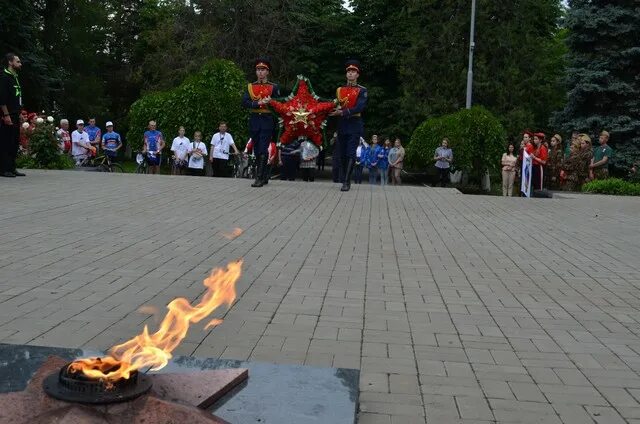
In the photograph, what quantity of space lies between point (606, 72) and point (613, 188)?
10.3m

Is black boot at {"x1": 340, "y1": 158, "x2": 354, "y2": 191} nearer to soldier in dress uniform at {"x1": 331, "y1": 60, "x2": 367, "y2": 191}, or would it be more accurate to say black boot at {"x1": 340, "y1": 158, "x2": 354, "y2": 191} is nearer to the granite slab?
soldier in dress uniform at {"x1": 331, "y1": 60, "x2": 367, "y2": 191}

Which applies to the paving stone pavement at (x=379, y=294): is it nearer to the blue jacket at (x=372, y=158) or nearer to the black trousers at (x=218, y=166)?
the black trousers at (x=218, y=166)

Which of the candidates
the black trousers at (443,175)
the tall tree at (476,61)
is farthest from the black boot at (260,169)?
the tall tree at (476,61)

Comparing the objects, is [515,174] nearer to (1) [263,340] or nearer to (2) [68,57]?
(1) [263,340]

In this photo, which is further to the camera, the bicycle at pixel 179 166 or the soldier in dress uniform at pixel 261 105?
the bicycle at pixel 179 166

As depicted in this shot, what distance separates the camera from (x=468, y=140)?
2602 cm

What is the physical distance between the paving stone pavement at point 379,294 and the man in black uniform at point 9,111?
2822 mm

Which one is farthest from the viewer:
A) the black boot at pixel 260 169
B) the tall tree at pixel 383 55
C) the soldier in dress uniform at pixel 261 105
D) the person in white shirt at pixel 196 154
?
the tall tree at pixel 383 55

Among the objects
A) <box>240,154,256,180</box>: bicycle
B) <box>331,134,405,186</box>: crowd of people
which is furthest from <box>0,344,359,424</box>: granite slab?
<box>331,134,405,186</box>: crowd of people

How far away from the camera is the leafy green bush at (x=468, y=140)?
2595 centimetres

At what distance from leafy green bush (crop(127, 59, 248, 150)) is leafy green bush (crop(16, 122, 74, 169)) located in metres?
6.34

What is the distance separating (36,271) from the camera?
617cm

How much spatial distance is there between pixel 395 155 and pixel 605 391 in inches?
848

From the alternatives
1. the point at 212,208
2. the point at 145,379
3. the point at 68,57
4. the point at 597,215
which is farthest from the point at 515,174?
the point at 68,57
